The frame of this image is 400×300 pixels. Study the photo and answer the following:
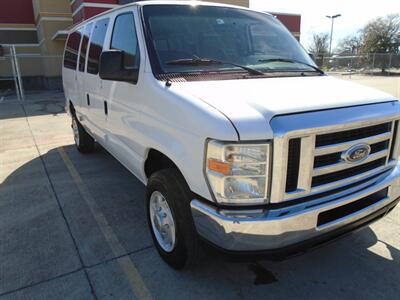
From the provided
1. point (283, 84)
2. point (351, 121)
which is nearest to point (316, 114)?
point (351, 121)

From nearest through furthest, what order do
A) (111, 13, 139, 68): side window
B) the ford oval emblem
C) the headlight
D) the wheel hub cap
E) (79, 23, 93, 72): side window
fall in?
1. the headlight
2. the ford oval emblem
3. the wheel hub cap
4. (111, 13, 139, 68): side window
5. (79, 23, 93, 72): side window

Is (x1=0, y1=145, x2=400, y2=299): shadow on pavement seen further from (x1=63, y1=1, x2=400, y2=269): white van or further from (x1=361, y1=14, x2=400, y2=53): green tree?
(x1=361, y1=14, x2=400, y2=53): green tree

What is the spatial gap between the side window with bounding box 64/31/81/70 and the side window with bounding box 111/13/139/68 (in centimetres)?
201

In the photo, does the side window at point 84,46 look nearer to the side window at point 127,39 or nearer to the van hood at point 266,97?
the side window at point 127,39

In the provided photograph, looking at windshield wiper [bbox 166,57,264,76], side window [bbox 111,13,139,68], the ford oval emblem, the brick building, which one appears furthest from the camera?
the brick building

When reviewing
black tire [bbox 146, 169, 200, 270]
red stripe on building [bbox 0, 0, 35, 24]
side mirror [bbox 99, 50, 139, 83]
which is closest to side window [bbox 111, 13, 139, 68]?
side mirror [bbox 99, 50, 139, 83]

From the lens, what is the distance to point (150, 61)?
3049mm

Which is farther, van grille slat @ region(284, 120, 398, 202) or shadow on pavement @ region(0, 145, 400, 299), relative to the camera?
shadow on pavement @ region(0, 145, 400, 299)

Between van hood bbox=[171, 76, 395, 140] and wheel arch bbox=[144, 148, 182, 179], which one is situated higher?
van hood bbox=[171, 76, 395, 140]

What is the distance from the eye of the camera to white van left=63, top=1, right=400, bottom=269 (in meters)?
2.22

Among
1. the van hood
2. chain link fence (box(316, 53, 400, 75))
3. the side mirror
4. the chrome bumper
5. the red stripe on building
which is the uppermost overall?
the red stripe on building

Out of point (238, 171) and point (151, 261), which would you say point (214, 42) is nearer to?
point (238, 171)

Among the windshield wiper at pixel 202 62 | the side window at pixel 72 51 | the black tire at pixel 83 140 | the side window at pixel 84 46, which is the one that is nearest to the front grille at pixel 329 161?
the windshield wiper at pixel 202 62

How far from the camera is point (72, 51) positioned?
6.13 m
